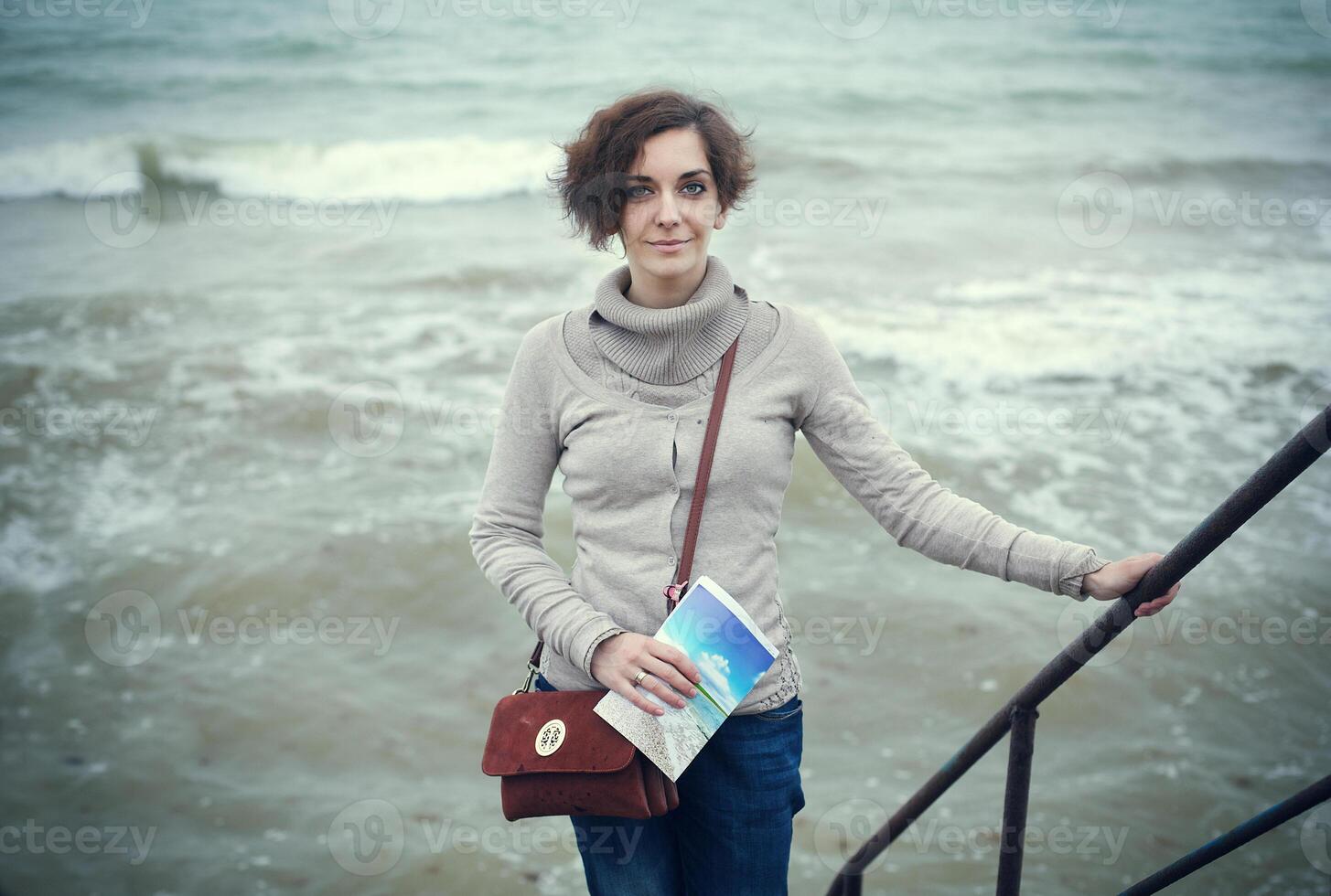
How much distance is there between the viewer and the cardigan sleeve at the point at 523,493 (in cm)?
178

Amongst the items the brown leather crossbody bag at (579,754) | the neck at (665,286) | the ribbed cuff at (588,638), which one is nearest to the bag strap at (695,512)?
the brown leather crossbody bag at (579,754)

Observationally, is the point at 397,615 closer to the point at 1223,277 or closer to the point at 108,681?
the point at 108,681

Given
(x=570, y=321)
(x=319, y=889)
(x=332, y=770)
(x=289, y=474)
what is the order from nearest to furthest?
(x=570, y=321) < (x=319, y=889) < (x=332, y=770) < (x=289, y=474)

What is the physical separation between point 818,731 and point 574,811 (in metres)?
2.57

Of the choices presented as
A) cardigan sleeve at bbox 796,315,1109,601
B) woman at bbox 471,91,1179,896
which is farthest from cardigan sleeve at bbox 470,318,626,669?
cardigan sleeve at bbox 796,315,1109,601

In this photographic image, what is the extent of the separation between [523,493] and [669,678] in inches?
17.7

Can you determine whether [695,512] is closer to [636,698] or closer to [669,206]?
[636,698]

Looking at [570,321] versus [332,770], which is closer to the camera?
[570,321]

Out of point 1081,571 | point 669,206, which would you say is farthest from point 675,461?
point 1081,571

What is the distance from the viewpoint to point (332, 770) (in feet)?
12.7

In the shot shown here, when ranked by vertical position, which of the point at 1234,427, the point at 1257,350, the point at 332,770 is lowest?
the point at 332,770

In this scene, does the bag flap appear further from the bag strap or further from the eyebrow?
the eyebrow

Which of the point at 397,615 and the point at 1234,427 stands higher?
the point at 1234,427

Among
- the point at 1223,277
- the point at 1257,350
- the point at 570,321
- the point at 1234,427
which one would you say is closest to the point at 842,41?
the point at 1223,277
